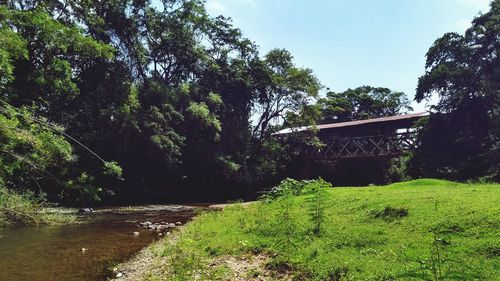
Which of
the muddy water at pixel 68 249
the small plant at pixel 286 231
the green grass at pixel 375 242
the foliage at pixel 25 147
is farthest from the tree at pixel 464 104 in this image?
the foliage at pixel 25 147

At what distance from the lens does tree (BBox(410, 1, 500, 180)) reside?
107 feet

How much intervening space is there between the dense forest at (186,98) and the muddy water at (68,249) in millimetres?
4961

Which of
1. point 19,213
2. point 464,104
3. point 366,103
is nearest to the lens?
point 19,213

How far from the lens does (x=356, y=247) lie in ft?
31.2

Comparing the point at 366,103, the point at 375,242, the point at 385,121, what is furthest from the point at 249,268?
the point at 366,103

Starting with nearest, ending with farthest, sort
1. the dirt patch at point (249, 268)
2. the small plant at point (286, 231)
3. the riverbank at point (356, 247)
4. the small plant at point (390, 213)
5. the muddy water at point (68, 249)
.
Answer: the riverbank at point (356, 247)
the dirt patch at point (249, 268)
the small plant at point (286, 231)
the muddy water at point (68, 249)
the small plant at point (390, 213)

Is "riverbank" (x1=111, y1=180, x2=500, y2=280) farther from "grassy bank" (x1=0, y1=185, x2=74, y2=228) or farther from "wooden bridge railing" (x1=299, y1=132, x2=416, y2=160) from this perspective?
"wooden bridge railing" (x1=299, y1=132, x2=416, y2=160)

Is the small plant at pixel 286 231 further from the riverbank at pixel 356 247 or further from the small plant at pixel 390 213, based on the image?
the small plant at pixel 390 213

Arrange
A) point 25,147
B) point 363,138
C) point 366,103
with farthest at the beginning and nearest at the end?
point 366,103
point 363,138
point 25,147

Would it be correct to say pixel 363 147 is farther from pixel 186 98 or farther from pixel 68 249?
pixel 68 249

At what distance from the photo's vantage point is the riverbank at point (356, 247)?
760 cm

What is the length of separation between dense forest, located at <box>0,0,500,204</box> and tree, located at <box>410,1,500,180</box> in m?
0.09

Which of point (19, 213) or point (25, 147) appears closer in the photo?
point (19, 213)

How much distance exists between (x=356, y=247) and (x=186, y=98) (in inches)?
1275
